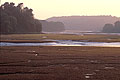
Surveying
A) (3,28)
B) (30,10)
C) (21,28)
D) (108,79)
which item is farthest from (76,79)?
(30,10)

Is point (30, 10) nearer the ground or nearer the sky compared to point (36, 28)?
nearer the sky

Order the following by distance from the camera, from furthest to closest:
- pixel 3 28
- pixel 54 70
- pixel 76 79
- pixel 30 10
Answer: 1. pixel 30 10
2. pixel 3 28
3. pixel 54 70
4. pixel 76 79

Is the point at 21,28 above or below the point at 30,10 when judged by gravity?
below

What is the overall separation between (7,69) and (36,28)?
141017 mm

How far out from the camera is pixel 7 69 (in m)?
26.1

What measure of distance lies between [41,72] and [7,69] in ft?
11.5

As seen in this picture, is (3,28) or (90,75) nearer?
(90,75)

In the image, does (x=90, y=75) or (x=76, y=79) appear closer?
(x=76, y=79)

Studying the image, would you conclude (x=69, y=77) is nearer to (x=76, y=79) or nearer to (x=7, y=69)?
(x=76, y=79)

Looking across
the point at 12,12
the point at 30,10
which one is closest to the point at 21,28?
the point at 12,12

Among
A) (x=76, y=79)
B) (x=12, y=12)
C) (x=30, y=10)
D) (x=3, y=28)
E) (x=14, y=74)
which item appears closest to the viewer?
(x=76, y=79)

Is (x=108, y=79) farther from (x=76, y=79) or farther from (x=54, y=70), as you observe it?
(x=54, y=70)

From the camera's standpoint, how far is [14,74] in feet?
77.4

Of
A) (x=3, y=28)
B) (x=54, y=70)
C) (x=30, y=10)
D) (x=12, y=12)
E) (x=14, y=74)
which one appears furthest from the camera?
(x=30, y=10)
